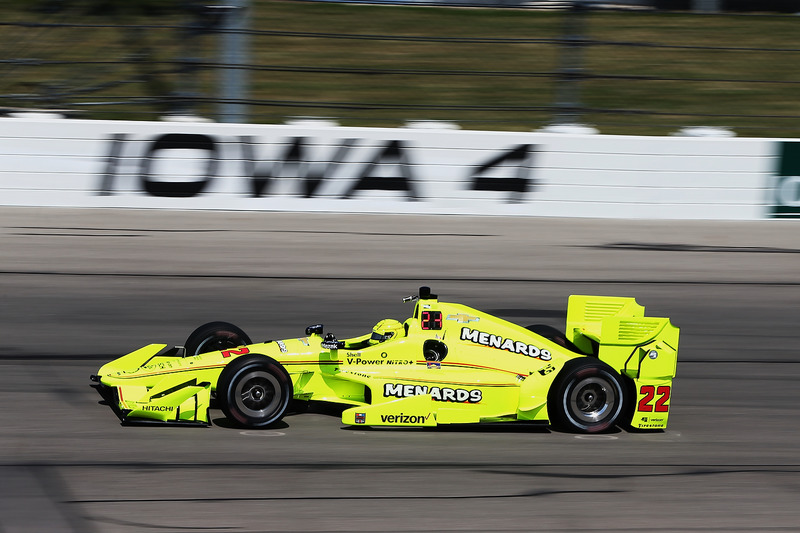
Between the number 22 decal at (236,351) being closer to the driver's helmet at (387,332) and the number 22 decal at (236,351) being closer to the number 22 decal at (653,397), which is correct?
the driver's helmet at (387,332)

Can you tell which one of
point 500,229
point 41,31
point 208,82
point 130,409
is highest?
point 41,31

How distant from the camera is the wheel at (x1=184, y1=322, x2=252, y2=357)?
6.50m

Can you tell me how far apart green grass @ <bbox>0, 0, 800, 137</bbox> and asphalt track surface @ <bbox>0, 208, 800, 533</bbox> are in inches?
68.8

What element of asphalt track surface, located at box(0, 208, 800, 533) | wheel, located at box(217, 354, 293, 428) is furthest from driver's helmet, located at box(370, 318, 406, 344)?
wheel, located at box(217, 354, 293, 428)

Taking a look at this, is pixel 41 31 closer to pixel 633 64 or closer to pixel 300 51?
pixel 300 51

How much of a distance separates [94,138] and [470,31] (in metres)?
6.11

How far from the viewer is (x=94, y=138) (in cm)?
1153

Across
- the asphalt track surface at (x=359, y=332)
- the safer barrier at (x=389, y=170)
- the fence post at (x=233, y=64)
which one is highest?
the fence post at (x=233, y=64)

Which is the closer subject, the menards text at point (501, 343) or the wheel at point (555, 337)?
the menards text at point (501, 343)

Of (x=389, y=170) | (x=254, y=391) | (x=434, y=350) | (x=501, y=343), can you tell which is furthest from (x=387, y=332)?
(x=389, y=170)

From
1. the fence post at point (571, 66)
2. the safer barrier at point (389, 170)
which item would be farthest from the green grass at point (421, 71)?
the safer barrier at point (389, 170)

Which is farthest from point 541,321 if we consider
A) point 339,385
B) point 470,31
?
point 470,31

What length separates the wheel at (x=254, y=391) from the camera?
578 centimetres

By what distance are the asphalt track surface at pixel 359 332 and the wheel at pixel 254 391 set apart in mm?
102
